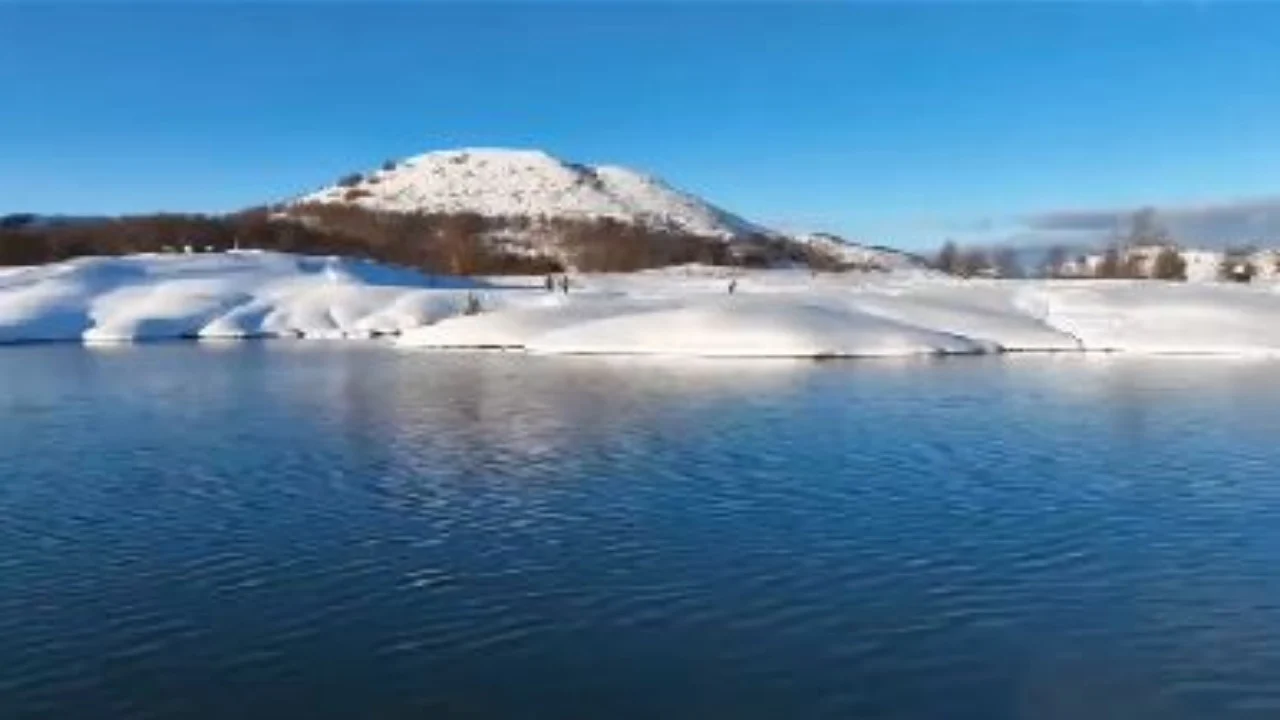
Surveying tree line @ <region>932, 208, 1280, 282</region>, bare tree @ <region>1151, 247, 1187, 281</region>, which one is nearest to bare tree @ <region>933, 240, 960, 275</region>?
tree line @ <region>932, 208, 1280, 282</region>

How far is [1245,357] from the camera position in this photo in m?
35.6

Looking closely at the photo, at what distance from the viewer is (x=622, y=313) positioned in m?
42.9

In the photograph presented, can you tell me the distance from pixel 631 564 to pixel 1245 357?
28.4 meters

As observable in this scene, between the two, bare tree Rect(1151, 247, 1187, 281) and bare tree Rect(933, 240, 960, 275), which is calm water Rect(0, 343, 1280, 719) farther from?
bare tree Rect(933, 240, 960, 275)

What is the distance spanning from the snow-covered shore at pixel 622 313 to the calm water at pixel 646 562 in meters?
13.9

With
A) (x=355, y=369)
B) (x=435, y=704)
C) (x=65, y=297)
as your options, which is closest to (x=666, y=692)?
(x=435, y=704)

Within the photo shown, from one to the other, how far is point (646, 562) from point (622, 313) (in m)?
31.2

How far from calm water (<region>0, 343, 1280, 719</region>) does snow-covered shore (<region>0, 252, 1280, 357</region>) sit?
13.9m

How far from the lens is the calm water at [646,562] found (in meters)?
8.64

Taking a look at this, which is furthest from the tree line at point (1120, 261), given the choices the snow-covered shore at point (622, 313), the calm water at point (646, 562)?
the calm water at point (646, 562)

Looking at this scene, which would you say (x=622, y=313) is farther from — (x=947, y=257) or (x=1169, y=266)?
(x=947, y=257)

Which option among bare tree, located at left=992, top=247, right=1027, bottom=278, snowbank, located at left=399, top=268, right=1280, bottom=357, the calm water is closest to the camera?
the calm water

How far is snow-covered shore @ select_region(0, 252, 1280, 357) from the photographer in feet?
122

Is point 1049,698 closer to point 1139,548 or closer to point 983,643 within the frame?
point 983,643
